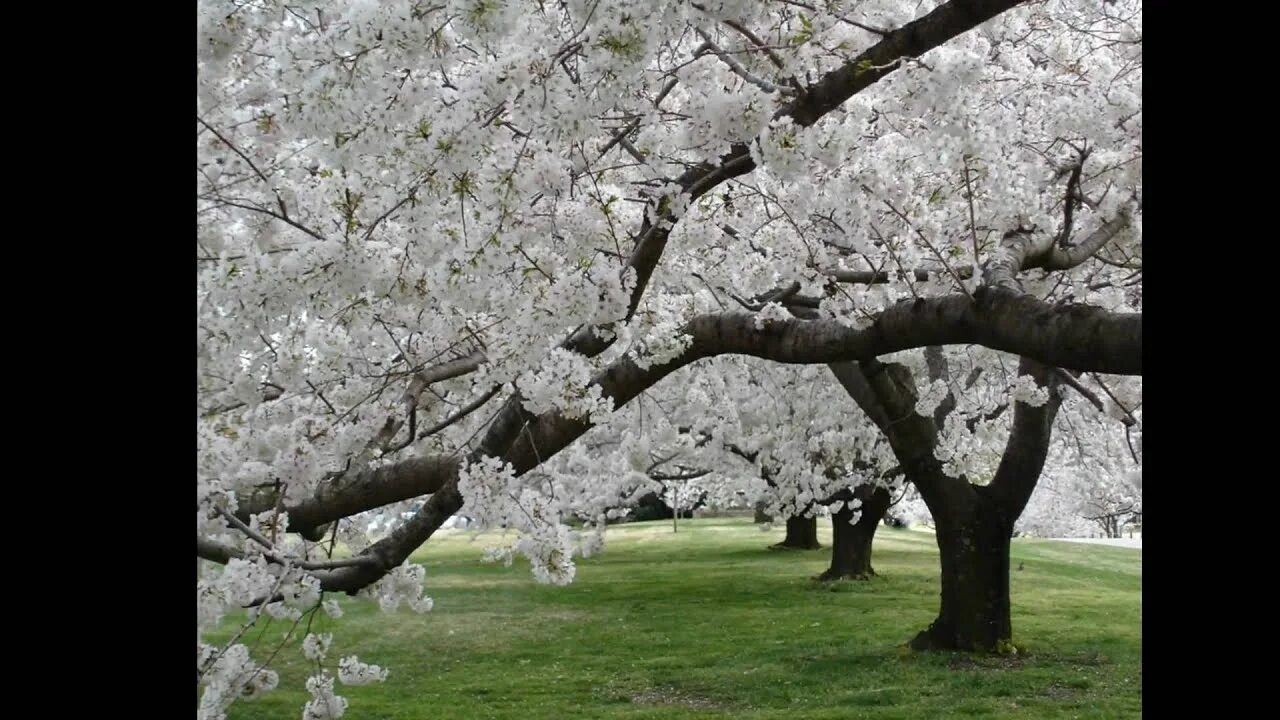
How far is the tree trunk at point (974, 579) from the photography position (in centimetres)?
830

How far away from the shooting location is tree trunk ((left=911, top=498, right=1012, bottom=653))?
830cm

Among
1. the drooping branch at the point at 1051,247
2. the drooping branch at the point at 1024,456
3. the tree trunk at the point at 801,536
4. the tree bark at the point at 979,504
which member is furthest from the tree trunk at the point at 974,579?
the tree trunk at the point at 801,536

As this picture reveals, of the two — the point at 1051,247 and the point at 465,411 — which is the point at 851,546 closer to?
the point at 1051,247

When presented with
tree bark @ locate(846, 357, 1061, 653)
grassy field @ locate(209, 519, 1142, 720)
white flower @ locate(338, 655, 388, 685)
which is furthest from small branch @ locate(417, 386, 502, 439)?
tree bark @ locate(846, 357, 1061, 653)

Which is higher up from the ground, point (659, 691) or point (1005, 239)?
point (1005, 239)

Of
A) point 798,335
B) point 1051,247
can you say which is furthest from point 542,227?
point 1051,247

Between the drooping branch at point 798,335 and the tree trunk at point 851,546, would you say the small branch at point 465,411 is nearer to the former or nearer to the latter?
the drooping branch at point 798,335

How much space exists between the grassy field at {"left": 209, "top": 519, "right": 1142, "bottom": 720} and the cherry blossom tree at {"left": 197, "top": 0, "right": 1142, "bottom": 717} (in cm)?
234

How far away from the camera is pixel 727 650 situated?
32.4 feet

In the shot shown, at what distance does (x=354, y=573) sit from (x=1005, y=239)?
12.5ft

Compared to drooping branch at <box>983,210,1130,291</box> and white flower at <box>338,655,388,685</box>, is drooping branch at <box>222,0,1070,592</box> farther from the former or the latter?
drooping branch at <box>983,210,1130,291</box>
